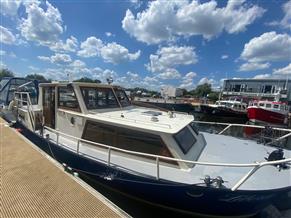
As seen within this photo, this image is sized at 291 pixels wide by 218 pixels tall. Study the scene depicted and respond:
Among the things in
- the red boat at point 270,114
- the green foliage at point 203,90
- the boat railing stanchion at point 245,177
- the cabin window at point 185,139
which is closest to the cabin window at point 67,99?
the cabin window at point 185,139

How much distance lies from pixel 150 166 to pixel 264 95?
162 feet

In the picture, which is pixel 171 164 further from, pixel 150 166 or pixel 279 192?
pixel 279 192

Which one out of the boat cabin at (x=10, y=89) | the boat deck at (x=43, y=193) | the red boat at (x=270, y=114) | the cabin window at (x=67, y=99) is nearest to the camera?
the boat deck at (x=43, y=193)

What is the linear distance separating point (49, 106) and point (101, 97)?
1883 millimetres

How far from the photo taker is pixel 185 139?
4.57 meters

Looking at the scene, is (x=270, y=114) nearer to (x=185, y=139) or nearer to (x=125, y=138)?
(x=185, y=139)

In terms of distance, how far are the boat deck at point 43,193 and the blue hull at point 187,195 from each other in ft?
1.94

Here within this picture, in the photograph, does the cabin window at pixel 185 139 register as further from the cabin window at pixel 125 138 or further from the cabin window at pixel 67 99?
the cabin window at pixel 67 99

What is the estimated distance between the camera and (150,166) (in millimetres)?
4102

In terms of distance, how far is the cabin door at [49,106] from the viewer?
634cm

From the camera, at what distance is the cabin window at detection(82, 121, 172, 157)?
412 cm

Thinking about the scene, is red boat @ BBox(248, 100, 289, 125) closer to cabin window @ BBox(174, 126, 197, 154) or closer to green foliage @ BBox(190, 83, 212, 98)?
cabin window @ BBox(174, 126, 197, 154)

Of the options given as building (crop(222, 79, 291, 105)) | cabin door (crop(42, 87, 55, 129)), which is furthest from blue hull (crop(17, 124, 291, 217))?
building (crop(222, 79, 291, 105))

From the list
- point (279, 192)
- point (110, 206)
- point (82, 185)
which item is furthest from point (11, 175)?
point (279, 192)
